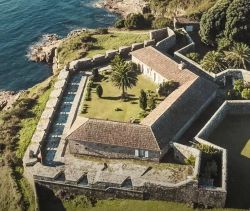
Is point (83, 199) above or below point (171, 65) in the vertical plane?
below

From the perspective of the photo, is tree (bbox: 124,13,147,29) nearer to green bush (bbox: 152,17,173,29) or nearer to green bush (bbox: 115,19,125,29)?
green bush (bbox: 115,19,125,29)

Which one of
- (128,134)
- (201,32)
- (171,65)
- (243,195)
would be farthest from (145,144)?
(201,32)

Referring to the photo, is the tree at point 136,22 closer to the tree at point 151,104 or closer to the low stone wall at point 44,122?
the low stone wall at point 44,122

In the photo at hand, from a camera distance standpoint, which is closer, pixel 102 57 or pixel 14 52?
pixel 102 57

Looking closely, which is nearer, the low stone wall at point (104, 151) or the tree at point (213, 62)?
the low stone wall at point (104, 151)

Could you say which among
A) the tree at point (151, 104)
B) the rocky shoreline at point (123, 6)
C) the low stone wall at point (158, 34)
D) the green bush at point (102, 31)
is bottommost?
the tree at point (151, 104)

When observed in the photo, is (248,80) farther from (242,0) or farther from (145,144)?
(145,144)

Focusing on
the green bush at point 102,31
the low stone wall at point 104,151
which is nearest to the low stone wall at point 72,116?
the low stone wall at point 104,151
